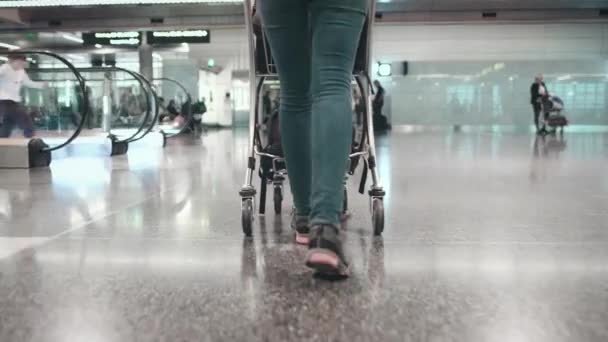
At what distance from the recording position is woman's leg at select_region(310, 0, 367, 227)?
1712 millimetres

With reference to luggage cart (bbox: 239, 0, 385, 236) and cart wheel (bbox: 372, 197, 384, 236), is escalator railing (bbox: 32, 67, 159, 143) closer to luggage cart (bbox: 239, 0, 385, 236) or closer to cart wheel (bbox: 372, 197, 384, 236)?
luggage cart (bbox: 239, 0, 385, 236)

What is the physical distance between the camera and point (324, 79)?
5.75ft

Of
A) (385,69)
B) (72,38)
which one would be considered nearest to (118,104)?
(385,69)

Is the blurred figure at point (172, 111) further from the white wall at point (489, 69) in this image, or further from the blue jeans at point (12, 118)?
the white wall at point (489, 69)

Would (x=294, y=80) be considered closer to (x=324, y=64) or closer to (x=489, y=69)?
(x=324, y=64)

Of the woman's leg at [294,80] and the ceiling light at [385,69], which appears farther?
the ceiling light at [385,69]

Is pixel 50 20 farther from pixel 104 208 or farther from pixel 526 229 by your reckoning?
pixel 526 229

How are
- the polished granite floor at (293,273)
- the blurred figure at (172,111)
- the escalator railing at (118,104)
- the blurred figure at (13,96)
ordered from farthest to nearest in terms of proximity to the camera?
1. the blurred figure at (172,111)
2. the escalator railing at (118,104)
3. the blurred figure at (13,96)
4. the polished granite floor at (293,273)

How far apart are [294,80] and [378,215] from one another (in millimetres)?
674

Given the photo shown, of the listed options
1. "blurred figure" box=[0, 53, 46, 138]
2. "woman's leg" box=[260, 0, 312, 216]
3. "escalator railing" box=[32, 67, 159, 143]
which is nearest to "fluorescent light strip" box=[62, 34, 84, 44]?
"escalator railing" box=[32, 67, 159, 143]

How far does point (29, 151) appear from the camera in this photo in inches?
229

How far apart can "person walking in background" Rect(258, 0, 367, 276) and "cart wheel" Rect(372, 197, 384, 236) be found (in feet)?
1.57

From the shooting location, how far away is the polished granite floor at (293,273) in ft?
4.25

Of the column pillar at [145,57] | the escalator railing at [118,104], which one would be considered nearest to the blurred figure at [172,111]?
the escalator railing at [118,104]
